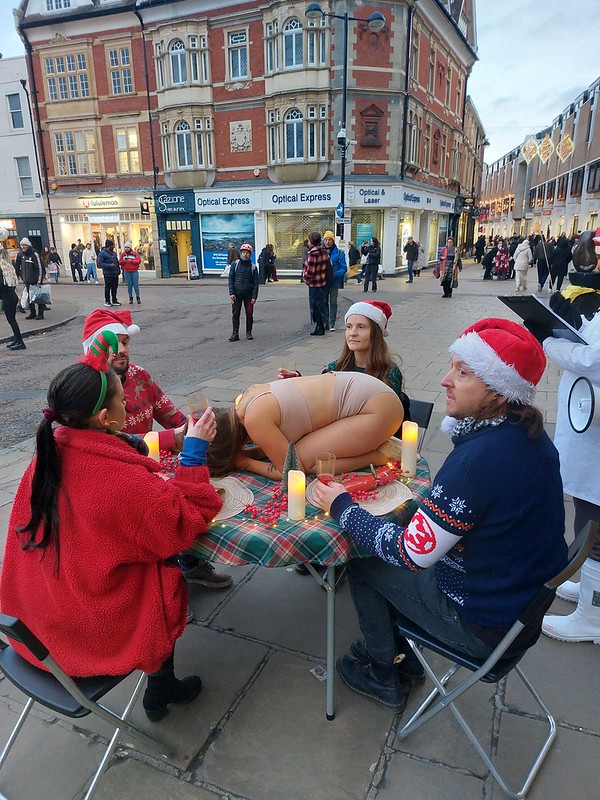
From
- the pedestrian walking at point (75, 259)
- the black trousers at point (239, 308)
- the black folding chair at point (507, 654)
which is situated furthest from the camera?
the pedestrian walking at point (75, 259)

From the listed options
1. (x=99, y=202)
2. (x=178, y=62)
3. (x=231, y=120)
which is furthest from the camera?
(x=99, y=202)

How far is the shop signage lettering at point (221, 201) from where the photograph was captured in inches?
957

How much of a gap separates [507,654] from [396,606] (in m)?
0.43

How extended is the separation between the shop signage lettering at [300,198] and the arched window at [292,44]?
520 centimetres

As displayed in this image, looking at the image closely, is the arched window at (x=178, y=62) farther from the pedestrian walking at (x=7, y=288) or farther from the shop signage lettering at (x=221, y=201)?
the pedestrian walking at (x=7, y=288)

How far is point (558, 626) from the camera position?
2.60 meters

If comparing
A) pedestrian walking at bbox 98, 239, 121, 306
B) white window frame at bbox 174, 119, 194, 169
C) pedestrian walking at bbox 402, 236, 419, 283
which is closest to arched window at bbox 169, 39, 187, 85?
white window frame at bbox 174, 119, 194, 169

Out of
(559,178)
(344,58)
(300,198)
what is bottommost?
(300,198)

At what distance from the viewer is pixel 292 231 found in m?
24.3

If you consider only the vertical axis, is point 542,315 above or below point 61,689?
above

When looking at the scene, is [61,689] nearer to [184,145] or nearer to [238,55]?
[184,145]

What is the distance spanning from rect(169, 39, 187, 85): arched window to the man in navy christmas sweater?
27.1m

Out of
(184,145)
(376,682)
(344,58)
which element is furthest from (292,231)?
(376,682)

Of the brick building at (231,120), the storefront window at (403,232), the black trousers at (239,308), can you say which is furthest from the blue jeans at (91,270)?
the black trousers at (239,308)
